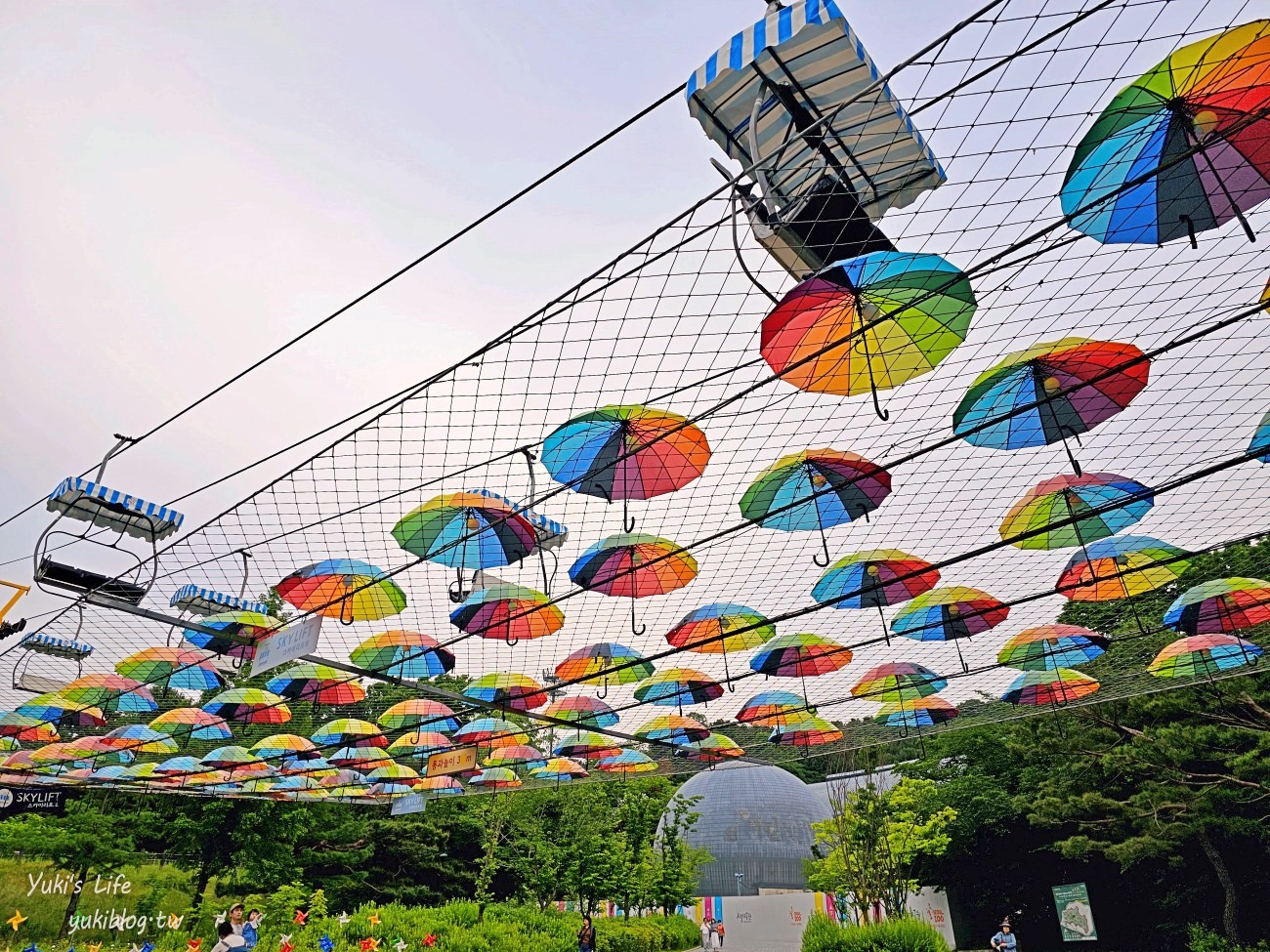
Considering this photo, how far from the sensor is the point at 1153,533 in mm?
7070

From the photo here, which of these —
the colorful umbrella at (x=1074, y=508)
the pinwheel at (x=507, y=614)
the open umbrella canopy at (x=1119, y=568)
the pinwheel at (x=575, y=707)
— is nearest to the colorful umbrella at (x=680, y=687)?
the pinwheel at (x=575, y=707)

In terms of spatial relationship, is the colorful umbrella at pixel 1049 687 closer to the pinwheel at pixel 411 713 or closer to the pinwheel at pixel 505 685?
the pinwheel at pixel 505 685

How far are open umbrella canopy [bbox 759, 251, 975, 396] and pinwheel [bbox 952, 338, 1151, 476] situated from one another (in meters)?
0.69

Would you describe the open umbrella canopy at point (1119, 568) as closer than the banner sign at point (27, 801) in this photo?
Yes

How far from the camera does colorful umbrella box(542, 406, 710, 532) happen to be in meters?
4.77

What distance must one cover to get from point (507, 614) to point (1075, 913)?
14.6 m

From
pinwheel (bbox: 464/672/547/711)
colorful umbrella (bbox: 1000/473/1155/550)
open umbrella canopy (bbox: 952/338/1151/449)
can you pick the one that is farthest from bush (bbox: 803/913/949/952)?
open umbrella canopy (bbox: 952/338/1151/449)

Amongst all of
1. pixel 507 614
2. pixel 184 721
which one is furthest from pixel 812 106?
pixel 184 721

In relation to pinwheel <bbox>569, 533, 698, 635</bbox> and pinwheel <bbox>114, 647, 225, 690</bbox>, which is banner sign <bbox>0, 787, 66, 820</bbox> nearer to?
pinwheel <bbox>114, 647, 225, 690</bbox>

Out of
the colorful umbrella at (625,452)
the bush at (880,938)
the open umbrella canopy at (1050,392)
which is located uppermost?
the open umbrella canopy at (1050,392)

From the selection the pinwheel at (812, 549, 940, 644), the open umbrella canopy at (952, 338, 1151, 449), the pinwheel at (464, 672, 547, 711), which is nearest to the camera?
the open umbrella canopy at (952, 338, 1151, 449)

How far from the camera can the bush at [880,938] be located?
8.74 meters

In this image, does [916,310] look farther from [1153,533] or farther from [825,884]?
[825,884]

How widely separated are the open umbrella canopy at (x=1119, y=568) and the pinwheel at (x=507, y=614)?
443 centimetres
